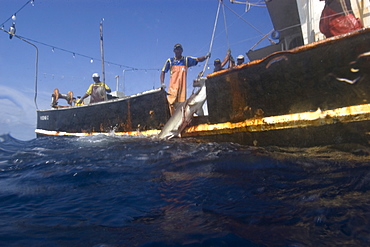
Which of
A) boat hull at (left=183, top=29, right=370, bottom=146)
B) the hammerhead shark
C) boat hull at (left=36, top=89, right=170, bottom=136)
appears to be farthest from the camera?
boat hull at (left=36, top=89, right=170, bottom=136)

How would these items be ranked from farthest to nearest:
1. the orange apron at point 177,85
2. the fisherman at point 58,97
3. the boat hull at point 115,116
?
the fisherman at point 58,97, the orange apron at point 177,85, the boat hull at point 115,116

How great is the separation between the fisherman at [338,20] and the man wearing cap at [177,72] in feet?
8.60

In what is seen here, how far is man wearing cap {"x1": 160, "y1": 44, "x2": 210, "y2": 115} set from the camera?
5.69 meters

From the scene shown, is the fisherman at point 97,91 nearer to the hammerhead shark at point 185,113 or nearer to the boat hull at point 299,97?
the hammerhead shark at point 185,113

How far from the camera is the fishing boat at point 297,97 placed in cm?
284

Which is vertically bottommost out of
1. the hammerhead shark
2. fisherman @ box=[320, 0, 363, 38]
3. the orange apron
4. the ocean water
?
the ocean water

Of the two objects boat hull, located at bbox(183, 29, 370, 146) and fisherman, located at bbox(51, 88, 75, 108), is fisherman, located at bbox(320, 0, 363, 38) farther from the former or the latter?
fisherman, located at bbox(51, 88, 75, 108)

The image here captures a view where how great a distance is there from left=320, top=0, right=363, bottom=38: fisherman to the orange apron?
3.12 meters

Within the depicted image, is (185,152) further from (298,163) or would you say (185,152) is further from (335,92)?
(335,92)

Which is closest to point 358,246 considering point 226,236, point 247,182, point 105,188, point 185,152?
point 226,236

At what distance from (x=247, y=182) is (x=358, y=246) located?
3.49 feet

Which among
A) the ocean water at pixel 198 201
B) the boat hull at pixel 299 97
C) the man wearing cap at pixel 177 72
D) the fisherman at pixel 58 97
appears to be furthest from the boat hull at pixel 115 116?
the ocean water at pixel 198 201

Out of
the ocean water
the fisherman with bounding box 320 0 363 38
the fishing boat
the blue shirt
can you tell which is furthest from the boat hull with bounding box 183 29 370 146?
the blue shirt

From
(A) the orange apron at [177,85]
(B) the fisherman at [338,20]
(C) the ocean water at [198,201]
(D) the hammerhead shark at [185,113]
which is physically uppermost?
(B) the fisherman at [338,20]
